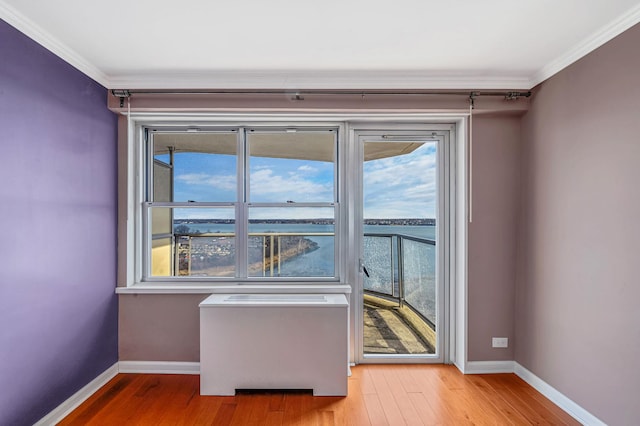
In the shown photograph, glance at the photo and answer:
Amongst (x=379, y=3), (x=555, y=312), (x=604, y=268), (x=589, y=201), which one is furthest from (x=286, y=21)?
(x=555, y=312)

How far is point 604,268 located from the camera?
205cm

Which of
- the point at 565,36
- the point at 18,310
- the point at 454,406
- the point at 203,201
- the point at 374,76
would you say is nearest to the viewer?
the point at 18,310

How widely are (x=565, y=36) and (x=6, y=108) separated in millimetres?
3488

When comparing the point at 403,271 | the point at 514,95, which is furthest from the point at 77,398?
the point at 514,95

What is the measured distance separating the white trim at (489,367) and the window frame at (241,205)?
4.50 ft

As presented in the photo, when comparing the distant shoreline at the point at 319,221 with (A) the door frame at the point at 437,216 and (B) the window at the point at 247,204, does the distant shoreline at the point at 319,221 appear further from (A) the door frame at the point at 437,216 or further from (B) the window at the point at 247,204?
(A) the door frame at the point at 437,216

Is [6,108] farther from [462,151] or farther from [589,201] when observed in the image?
[589,201]

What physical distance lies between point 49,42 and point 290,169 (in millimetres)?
1942

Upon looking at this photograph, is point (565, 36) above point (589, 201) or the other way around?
above

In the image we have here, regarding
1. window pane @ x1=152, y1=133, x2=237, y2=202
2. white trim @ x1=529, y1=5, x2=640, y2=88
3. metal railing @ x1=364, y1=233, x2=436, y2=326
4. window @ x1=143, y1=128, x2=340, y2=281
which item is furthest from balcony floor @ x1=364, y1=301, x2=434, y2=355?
white trim @ x1=529, y1=5, x2=640, y2=88

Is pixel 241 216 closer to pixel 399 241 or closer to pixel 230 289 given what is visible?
pixel 230 289

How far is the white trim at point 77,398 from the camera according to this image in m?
2.16

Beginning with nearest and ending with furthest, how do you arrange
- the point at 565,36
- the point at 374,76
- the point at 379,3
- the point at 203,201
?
1. the point at 379,3
2. the point at 565,36
3. the point at 374,76
4. the point at 203,201

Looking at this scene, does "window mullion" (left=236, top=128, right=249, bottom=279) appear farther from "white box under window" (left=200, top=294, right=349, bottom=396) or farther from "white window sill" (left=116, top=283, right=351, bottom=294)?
"white box under window" (left=200, top=294, right=349, bottom=396)
